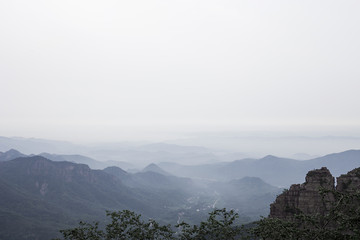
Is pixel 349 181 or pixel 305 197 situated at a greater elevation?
pixel 349 181

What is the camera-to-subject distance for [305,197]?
97.9 meters

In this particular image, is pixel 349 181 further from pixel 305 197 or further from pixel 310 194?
pixel 305 197

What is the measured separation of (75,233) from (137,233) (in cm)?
989

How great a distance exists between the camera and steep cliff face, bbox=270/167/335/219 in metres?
96.7

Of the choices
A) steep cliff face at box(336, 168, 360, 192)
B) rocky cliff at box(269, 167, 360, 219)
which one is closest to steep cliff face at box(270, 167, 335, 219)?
rocky cliff at box(269, 167, 360, 219)

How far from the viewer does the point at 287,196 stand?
101 meters

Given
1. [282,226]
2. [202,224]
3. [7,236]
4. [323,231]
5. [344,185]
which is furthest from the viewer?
[7,236]

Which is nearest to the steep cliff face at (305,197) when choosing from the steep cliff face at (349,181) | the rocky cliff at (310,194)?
the rocky cliff at (310,194)

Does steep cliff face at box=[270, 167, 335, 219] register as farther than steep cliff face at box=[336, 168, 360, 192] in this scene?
Yes

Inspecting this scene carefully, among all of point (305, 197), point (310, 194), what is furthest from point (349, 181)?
point (305, 197)

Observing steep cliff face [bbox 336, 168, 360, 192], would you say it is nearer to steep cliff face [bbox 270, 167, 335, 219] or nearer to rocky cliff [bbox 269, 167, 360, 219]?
rocky cliff [bbox 269, 167, 360, 219]

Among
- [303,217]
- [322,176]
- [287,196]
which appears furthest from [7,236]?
[303,217]

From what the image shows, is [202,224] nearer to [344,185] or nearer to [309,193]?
[309,193]

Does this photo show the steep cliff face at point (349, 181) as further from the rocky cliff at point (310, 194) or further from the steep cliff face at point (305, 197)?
the steep cliff face at point (305, 197)
